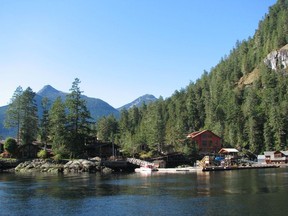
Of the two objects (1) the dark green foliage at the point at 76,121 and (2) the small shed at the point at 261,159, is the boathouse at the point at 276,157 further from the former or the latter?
(1) the dark green foliage at the point at 76,121

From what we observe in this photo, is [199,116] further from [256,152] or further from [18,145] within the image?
[18,145]

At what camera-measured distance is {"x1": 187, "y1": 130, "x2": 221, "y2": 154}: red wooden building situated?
5733 inches

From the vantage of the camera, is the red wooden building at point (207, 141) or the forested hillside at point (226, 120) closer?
the forested hillside at point (226, 120)

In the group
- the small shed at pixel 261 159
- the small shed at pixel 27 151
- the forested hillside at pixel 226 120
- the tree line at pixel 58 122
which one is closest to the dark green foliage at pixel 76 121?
the tree line at pixel 58 122

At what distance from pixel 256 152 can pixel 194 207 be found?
111383 millimetres

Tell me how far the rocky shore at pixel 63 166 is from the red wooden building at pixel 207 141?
55.6m

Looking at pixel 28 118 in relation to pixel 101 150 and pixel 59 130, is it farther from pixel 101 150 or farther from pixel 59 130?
pixel 101 150

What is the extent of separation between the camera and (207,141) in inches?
5782

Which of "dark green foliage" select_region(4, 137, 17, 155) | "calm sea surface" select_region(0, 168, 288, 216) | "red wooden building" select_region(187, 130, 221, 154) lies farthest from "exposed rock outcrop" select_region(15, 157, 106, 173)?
"red wooden building" select_region(187, 130, 221, 154)

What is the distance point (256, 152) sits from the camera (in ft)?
470

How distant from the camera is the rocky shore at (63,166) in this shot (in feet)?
308

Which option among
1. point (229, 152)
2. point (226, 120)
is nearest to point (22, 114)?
point (229, 152)

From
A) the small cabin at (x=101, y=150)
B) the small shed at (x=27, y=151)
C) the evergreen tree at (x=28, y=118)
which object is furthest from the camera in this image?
the small cabin at (x=101, y=150)

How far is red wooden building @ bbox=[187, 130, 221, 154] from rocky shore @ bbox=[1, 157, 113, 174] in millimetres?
55633
